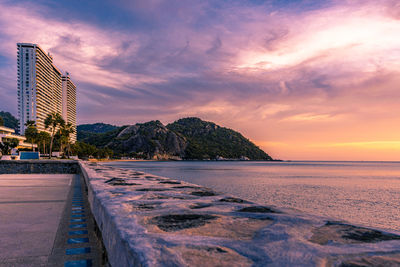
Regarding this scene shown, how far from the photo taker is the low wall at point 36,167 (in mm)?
24641

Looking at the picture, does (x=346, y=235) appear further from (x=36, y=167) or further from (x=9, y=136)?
(x=9, y=136)

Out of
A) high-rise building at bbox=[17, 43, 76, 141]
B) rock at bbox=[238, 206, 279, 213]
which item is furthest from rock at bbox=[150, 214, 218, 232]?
high-rise building at bbox=[17, 43, 76, 141]

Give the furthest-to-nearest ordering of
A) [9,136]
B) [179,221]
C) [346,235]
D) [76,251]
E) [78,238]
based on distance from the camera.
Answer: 1. [9,136]
2. [78,238]
3. [76,251]
4. [179,221]
5. [346,235]

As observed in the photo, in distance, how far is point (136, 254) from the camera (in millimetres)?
1922

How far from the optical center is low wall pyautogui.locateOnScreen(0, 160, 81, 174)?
24.6 metres

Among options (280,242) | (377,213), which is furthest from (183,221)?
(377,213)

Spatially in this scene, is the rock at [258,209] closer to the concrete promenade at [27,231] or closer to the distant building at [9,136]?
the concrete promenade at [27,231]

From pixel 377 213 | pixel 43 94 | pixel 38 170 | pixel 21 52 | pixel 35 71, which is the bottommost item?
pixel 377 213

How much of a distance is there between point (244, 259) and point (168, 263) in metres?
0.58

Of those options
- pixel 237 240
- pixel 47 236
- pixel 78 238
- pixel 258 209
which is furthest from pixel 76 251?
pixel 258 209

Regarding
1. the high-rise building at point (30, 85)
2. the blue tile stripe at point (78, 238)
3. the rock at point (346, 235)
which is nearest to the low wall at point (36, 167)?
the blue tile stripe at point (78, 238)

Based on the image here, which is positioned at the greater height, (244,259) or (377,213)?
(244,259)

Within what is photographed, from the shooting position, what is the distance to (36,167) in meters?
25.0

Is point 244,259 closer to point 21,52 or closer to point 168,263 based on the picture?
point 168,263
